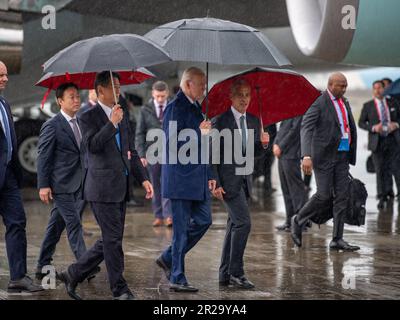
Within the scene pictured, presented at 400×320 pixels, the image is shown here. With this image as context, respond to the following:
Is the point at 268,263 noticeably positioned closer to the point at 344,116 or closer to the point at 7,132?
the point at 344,116

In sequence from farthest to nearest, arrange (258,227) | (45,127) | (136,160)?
(258,227)
(45,127)
(136,160)

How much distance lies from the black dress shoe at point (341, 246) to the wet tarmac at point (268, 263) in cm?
12

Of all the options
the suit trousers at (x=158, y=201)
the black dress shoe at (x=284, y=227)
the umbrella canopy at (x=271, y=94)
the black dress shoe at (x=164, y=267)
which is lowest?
the black dress shoe at (x=284, y=227)

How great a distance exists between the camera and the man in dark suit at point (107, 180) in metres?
6.49

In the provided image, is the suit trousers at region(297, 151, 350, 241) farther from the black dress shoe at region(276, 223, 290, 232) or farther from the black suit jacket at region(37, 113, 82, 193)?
the black suit jacket at region(37, 113, 82, 193)

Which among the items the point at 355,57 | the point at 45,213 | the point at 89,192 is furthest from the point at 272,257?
the point at 45,213

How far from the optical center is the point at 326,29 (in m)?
8.73

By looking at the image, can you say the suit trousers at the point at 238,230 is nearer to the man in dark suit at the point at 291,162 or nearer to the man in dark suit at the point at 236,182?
the man in dark suit at the point at 236,182

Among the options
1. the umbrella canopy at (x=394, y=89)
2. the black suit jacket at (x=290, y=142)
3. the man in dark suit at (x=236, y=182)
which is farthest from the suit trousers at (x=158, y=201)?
the man in dark suit at (x=236, y=182)

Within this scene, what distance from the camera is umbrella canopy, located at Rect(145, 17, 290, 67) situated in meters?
6.57

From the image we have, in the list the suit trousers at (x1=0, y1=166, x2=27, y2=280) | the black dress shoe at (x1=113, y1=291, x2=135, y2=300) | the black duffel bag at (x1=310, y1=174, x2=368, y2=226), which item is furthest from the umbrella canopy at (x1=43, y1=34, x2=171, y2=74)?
the black duffel bag at (x1=310, y1=174, x2=368, y2=226)

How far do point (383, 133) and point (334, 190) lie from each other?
4669mm
